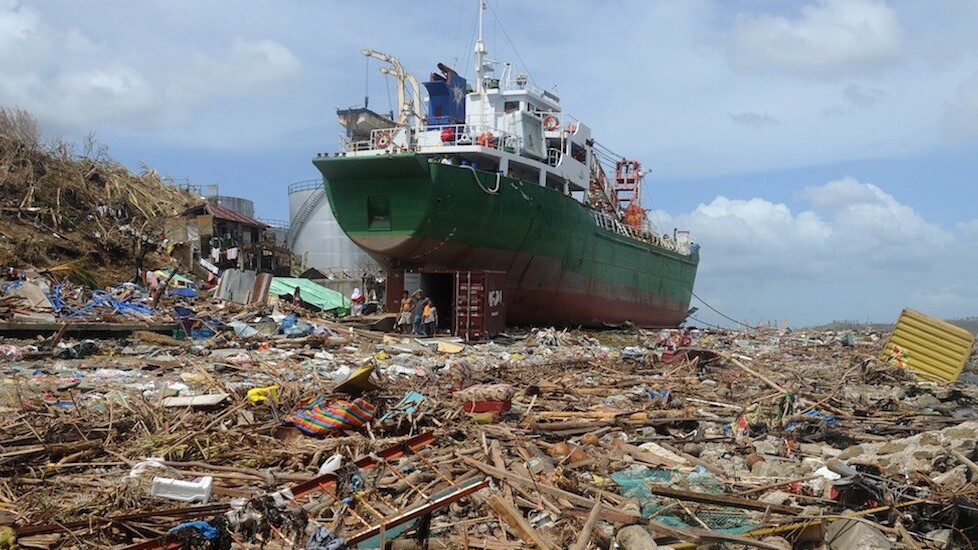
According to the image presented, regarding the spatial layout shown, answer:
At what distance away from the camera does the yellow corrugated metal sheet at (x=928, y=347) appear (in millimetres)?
13805

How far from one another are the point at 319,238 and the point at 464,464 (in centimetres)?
3194

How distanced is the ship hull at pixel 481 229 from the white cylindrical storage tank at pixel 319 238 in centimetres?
1193

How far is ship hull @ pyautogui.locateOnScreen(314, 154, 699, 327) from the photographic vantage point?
63.1 feet

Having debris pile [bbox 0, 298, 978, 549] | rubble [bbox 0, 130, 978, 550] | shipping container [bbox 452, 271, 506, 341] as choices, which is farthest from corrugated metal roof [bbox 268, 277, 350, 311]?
debris pile [bbox 0, 298, 978, 549]

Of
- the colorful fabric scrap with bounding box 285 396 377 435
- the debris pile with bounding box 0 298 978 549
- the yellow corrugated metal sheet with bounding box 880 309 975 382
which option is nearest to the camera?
the debris pile with bounding box 0 298 978 549

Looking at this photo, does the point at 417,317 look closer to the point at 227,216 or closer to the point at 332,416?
the point at 332,416

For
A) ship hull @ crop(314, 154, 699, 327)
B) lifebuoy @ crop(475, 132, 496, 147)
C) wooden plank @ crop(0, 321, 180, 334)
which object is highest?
lifebuoy @ crop(475, 132, 496, 147)

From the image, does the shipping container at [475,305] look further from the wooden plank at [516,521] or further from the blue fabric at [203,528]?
the blue fabric at [203,528]

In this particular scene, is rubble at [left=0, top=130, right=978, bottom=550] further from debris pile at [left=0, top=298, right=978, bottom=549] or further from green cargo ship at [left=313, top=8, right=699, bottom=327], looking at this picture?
green cargo ship at [left=313, top=8, right=699, bottom=327]

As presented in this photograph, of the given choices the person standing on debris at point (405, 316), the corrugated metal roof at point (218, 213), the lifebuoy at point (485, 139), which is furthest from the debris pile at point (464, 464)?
the corrugated metal roof at point (218, 213)

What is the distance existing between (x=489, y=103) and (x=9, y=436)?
20922 millimetres

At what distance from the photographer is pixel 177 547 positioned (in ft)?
12.4

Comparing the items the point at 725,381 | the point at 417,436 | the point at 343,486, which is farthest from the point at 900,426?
the point at 343,486

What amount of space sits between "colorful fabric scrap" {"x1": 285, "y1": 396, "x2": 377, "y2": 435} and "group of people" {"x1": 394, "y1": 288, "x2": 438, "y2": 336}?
11059mm
